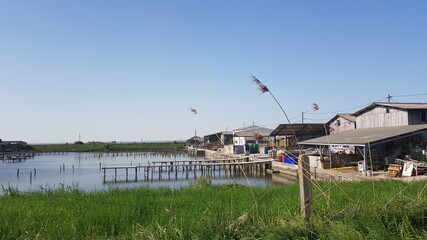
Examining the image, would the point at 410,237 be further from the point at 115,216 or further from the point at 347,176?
the point at 347,176

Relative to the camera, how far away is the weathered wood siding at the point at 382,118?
2294cm

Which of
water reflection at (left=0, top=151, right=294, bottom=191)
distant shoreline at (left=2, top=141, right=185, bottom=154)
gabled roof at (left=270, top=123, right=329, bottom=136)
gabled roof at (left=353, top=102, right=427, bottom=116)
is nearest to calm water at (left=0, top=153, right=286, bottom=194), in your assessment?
water reflection at (left=0, top=151, right=294, bottom=191)

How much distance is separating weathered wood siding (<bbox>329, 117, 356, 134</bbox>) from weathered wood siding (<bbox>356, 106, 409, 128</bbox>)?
2.64m

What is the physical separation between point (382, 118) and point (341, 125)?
7.80 metres

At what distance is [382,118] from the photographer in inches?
980

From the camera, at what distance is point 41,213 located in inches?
239

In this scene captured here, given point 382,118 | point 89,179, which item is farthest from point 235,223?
point 89,179

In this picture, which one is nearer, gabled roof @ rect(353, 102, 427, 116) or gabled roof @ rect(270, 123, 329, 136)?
gabled roof @ rect(353, 102, 427, 116)

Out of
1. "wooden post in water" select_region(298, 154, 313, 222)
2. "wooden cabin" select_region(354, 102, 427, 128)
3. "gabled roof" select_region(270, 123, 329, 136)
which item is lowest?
"wooden post in water" select_region(298, 154, 313, 222)

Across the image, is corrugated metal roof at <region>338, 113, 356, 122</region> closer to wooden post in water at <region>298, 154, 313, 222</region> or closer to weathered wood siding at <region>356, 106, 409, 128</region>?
weathered wood siding at <region>356, 106, 409, 128</region>

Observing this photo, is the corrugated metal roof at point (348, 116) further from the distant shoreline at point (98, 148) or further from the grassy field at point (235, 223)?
the distant shoreline at point (98, 148)

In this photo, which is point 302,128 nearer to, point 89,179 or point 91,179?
point 91,179

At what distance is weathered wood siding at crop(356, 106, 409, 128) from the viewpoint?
22941 millimetres

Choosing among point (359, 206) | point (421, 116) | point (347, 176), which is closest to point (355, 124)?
point (421, 116)
